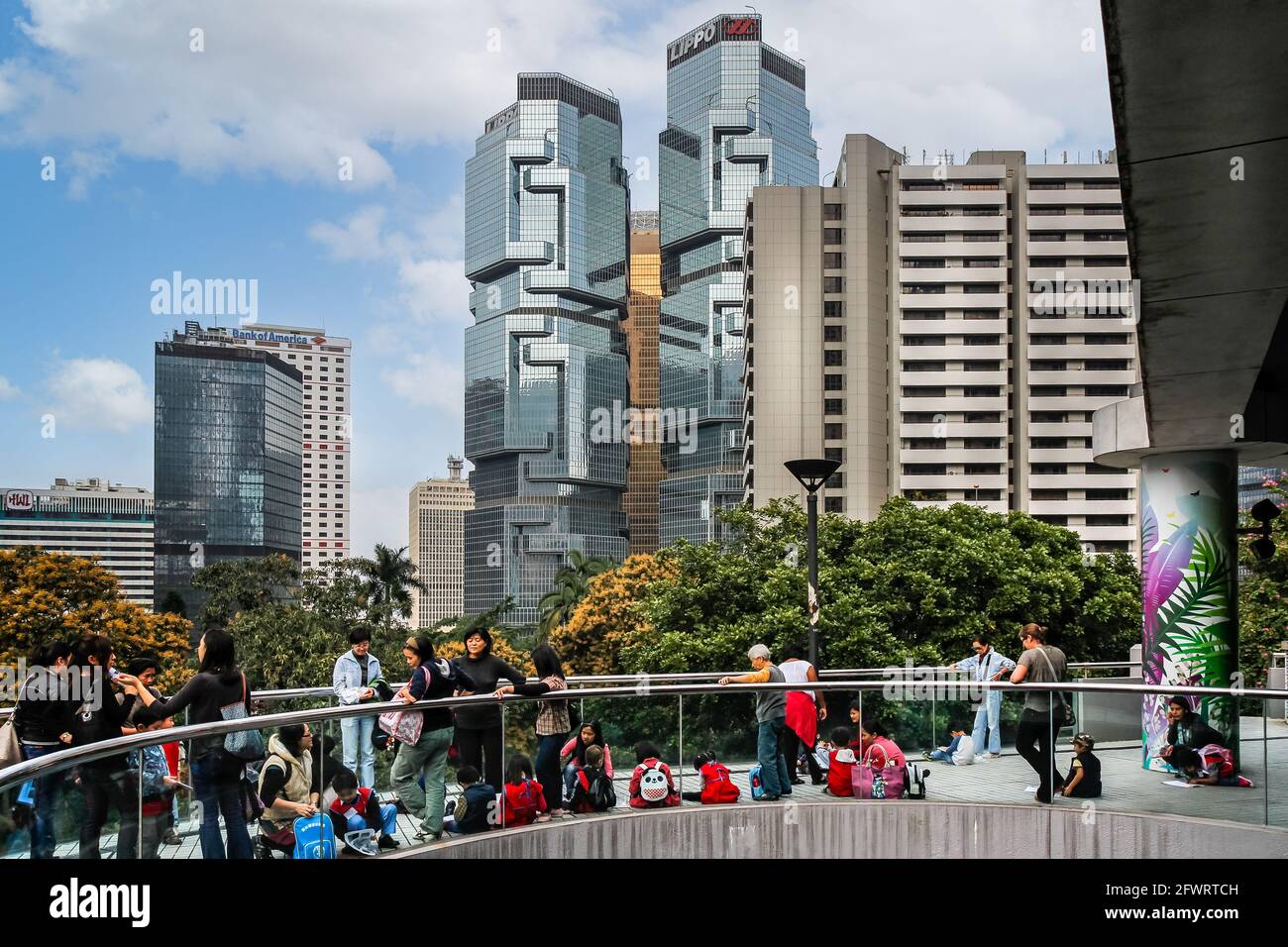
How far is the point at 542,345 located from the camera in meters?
170

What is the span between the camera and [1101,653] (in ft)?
106

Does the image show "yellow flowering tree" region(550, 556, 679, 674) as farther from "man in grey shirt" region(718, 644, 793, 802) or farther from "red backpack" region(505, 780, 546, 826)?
"red backpack" region(505, 780, 546, 826)

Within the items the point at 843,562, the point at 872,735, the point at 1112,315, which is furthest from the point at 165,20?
the point at 872,735

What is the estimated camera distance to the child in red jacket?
8.38 metres

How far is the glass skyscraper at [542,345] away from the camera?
552ft

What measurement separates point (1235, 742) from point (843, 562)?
69.3 ft

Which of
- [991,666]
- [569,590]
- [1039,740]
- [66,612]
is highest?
[991,666]

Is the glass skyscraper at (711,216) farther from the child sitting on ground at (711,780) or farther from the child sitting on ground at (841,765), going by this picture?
the child sitting on ground at (711,780)

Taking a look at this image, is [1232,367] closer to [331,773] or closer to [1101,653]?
[331,773]

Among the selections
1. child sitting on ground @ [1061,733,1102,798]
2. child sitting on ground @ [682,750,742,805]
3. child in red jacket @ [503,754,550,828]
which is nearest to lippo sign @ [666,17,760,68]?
child sitting on ground @ [682,750,742,805]

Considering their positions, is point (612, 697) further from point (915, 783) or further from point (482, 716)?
point (915, 783)

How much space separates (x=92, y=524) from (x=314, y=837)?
175 m

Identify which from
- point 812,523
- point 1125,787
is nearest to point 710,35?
point 812,523

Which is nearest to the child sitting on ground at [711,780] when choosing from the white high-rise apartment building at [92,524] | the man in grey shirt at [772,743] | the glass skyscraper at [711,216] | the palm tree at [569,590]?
the man in grey shirt at [772,743]
